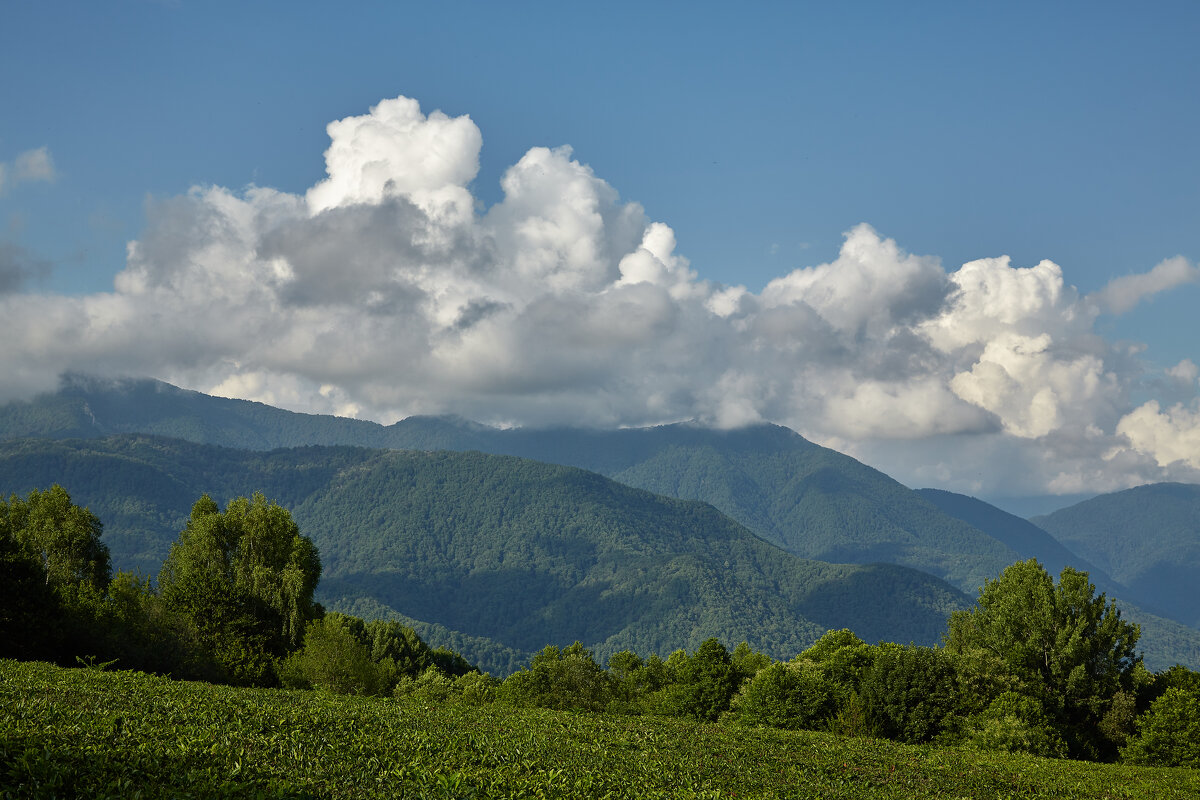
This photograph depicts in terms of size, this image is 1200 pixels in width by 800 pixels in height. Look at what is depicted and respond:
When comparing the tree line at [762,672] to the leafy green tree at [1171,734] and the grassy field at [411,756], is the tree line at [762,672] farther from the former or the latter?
the grassy field at [411,756]

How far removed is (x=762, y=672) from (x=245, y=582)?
52198 millimetres

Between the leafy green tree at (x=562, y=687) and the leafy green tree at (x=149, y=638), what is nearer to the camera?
the leafy green tree at (x=149, y=638)

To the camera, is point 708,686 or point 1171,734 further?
point 708,686

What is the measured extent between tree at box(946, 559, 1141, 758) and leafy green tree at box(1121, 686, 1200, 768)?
6.96m

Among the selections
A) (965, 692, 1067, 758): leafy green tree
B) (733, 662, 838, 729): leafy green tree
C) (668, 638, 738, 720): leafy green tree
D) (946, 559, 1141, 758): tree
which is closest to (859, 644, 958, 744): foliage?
(965, 692, 1067, 758): leafy green tree

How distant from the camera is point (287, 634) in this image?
72062 mm

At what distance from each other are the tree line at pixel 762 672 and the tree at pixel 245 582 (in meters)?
0.14

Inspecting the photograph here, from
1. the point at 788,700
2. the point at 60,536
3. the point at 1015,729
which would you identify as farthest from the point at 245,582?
the point at 1015,729

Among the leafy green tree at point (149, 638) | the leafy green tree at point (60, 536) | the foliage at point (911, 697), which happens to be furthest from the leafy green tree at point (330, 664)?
the foliage at point (911, 697)

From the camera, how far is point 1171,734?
64250 millimetres

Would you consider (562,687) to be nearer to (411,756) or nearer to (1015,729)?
(1015,729)

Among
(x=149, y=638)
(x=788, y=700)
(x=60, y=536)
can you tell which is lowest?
(x=788, y=700)

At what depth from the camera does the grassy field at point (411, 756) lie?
57.3ft

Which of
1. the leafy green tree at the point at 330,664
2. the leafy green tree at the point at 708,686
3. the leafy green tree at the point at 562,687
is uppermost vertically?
the leafy green tree at the point at 330,664
